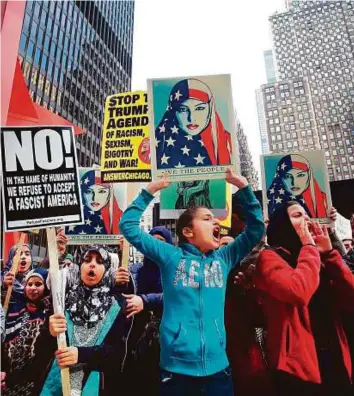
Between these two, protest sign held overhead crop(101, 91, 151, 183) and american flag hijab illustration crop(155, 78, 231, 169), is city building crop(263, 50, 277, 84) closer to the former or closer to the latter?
protest sign held overhead crop(101, 91, 151, 183)

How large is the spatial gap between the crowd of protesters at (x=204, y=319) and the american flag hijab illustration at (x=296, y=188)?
0.68ft

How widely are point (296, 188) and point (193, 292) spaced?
1.89 m

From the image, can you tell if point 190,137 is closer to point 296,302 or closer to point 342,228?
point 296,302

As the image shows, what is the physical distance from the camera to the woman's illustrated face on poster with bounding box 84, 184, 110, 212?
3977 mm

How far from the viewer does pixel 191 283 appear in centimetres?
201

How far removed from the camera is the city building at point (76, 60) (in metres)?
34.2

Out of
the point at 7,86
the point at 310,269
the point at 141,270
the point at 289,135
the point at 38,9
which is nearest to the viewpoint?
the point at 310,269

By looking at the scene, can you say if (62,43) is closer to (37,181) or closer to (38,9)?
(38,9)

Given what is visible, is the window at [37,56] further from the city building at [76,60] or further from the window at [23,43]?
the window at [23,43]

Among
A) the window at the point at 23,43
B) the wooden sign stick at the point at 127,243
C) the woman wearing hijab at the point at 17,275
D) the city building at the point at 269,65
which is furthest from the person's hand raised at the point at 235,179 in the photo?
the city building at the point at 269,65

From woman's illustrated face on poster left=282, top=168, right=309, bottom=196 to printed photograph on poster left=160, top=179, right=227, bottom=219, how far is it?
70 centimetres

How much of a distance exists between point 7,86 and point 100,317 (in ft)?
9.39

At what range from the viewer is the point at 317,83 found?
293ft

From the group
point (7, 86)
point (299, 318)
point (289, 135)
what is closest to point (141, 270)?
point (299, 318)
